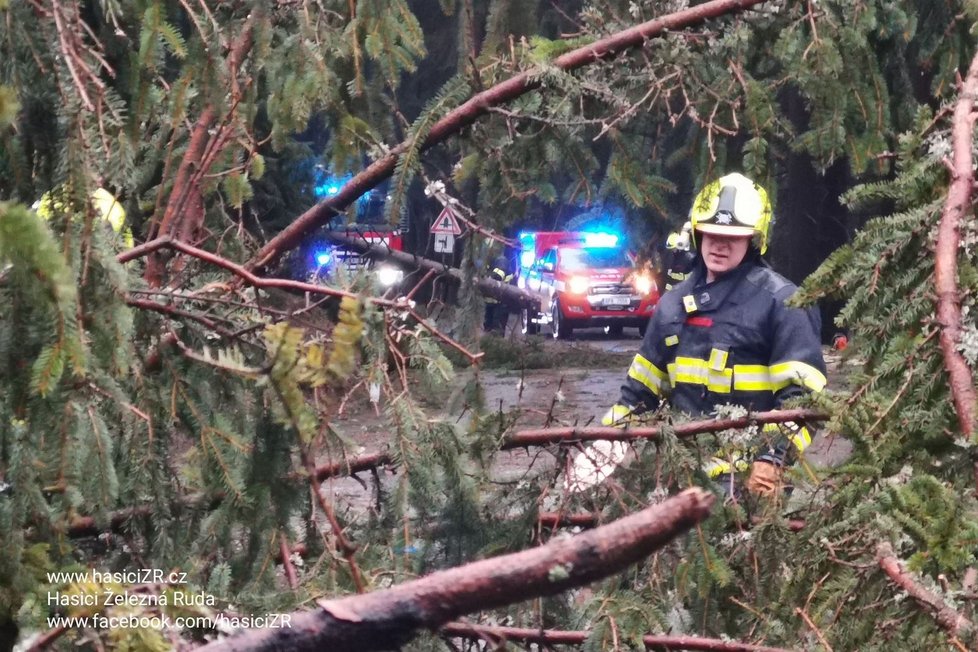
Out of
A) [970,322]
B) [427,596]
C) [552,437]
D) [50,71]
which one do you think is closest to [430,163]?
[552,437]

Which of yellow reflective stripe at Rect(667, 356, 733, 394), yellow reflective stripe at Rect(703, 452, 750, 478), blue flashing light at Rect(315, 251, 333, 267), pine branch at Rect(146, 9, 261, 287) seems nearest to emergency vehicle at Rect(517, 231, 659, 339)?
blue flashing light at Rect(315, 251, 333, 267)

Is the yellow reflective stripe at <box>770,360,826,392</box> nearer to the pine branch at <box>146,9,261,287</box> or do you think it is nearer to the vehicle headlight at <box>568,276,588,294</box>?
the pine branch at <box>146,9,261,287</box>

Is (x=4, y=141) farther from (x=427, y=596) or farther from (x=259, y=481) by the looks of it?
(x=427, y=596)

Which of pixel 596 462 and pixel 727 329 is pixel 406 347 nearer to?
pixel 596 462

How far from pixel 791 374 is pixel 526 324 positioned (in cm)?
1479

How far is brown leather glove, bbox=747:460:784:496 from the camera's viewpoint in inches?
135

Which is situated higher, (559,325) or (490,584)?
(490,584)

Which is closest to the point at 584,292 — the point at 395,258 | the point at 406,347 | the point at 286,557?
the point at 395,258

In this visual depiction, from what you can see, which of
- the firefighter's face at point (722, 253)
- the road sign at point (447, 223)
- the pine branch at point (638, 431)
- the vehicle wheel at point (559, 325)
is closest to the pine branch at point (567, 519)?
the pine branch at point (638, 431)

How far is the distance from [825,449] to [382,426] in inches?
52.6

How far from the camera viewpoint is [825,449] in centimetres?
368

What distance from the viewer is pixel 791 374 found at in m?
4.25

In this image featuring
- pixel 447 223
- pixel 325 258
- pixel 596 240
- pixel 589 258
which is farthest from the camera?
pixel 589 258

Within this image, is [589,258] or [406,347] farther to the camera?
[589,258]
